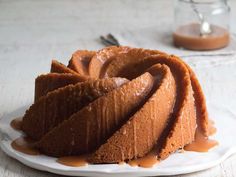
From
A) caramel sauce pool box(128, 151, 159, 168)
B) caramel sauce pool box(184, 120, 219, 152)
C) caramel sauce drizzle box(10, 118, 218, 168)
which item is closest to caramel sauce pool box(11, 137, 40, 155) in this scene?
caramel sauce drizzle box(10, 118, 218, 168)

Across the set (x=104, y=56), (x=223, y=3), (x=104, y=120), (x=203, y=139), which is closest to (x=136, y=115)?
(x=104, y=120)

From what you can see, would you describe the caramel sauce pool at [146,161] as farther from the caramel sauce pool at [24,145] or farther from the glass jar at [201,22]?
the glass jar at [201,22]

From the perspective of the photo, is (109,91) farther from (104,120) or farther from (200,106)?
(200,106)

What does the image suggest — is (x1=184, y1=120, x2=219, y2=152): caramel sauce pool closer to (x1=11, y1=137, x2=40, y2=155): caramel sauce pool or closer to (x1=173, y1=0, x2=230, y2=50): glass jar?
(x1=11, y1=137, x2=40, y2=155): caramel sauce pool

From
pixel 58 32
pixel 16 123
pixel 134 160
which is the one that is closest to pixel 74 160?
pixel 134 160

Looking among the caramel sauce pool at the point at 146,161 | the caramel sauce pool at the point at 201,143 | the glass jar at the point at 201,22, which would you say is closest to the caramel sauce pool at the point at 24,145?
the caramel sauce pool at the point at 146,161

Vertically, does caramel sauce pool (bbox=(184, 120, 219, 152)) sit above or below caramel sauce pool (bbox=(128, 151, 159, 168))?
below
